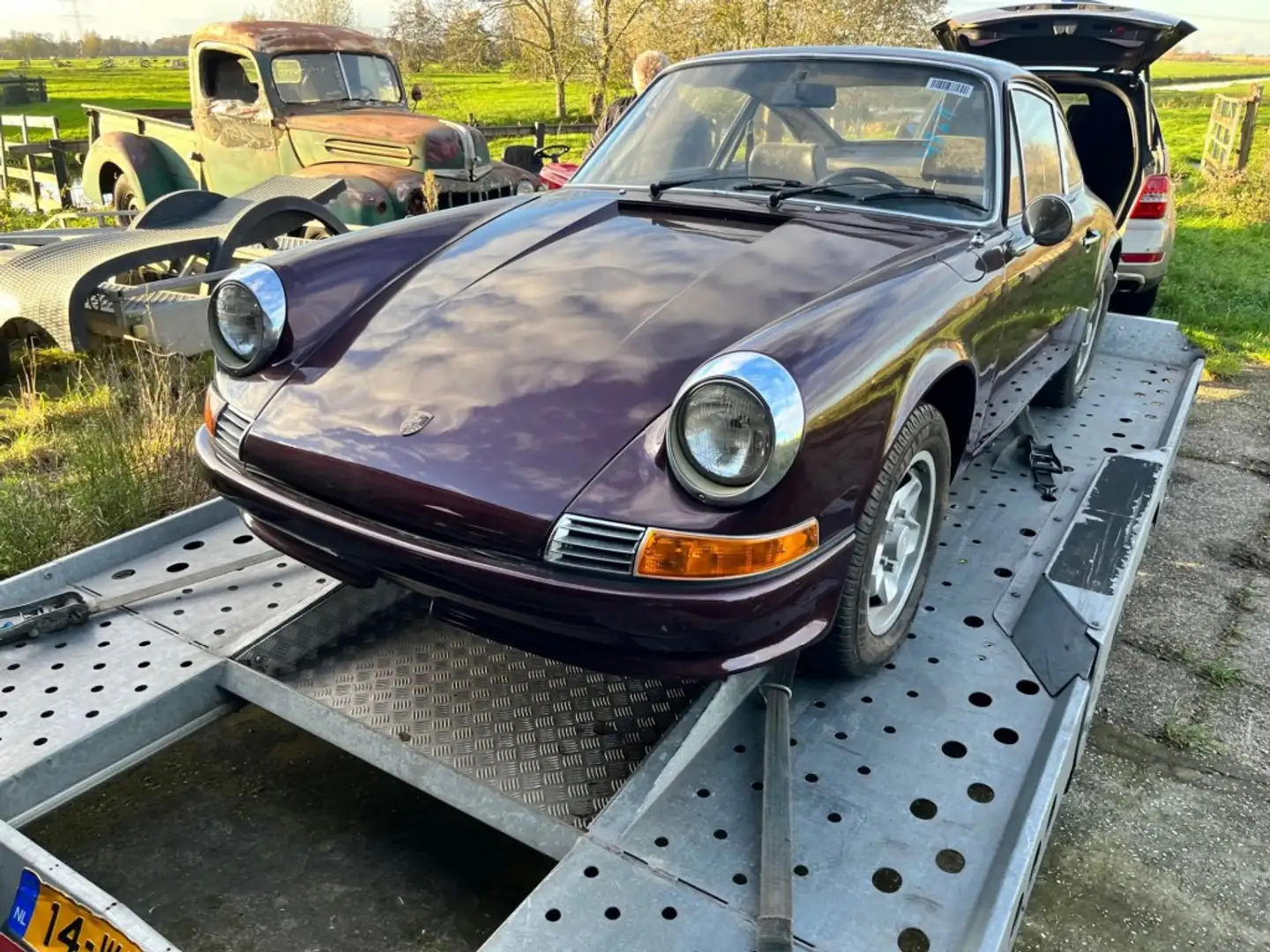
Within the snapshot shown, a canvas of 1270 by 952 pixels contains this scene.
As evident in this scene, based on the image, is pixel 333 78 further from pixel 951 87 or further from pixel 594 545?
pixel 594 545

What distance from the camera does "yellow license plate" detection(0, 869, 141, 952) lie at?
1.59 meters

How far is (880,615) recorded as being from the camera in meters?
2.51

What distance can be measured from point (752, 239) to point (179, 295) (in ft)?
11.6

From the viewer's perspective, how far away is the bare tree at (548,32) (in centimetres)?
2675

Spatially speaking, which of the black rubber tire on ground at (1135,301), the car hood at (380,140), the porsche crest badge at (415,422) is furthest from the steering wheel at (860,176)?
the car hood at (380,140)

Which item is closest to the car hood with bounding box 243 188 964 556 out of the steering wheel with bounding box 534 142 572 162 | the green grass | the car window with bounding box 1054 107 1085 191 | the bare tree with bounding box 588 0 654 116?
the car window with bounding box 1054 107 1085 191

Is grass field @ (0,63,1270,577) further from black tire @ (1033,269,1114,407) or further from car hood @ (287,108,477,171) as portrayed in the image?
car hood @ (287,108,477,171)

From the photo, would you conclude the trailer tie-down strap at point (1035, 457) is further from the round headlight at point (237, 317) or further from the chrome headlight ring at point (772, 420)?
the round headlight at point (237, 317)

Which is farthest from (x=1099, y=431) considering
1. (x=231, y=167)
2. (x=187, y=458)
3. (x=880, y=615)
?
(x=231, y=167)

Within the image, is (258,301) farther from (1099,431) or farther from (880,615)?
(1099,431)

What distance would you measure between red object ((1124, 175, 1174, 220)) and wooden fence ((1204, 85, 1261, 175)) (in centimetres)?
844

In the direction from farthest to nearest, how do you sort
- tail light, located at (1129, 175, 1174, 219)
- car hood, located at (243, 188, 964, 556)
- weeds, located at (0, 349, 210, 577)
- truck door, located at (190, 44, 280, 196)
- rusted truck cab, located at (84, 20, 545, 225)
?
1. truck door, located at (190, 44, 280, 196)
2. rusted truck cab, located at (84, 20, 545, 225)
3. tail light, located at (1129, 175, 1174, 219)
4. weeds, located at (0, 349, 210, 577)
5. car hood, located at (243, 188, 964, 556)

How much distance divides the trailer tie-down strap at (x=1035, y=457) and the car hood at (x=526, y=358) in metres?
1.06

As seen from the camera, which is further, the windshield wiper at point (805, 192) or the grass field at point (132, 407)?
the grass field at point (132, 407)
